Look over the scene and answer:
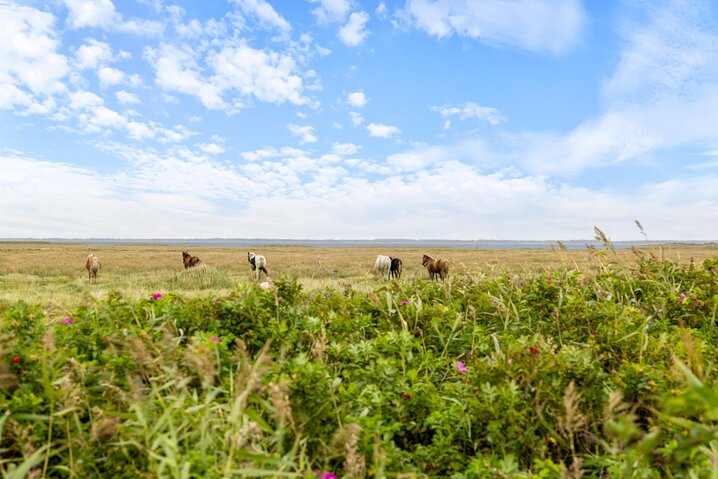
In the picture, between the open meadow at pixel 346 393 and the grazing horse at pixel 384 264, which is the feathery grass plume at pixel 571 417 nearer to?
the open meadow at pixel 346 393

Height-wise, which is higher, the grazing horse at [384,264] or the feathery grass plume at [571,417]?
the feathery grass plume at [571,417]

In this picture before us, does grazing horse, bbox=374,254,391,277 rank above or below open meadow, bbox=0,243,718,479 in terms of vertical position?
below

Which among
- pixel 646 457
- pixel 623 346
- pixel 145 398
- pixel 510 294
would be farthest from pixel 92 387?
pixel 510 294

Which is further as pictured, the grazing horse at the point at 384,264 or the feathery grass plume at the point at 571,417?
the grazing horse at the point at 384,264

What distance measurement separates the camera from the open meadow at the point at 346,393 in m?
1.63

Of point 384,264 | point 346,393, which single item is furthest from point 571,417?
point 384,264

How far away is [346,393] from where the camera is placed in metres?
2.31

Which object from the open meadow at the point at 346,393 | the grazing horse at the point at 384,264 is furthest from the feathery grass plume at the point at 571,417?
the grazing horse at the point at 384,264

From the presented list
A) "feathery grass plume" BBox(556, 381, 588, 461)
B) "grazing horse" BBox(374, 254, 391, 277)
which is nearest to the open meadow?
"feathery grass plume" BBox(556, 381, 588, 461)

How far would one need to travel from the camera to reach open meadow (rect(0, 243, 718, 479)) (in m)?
1.63

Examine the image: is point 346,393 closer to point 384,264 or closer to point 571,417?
point 571,417

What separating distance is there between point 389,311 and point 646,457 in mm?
2898

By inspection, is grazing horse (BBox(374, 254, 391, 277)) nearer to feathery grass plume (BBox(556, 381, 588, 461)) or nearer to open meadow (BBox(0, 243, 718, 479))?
open meadow (BBox(0, 243, 718, 479))

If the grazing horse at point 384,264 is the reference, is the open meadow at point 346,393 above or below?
above
